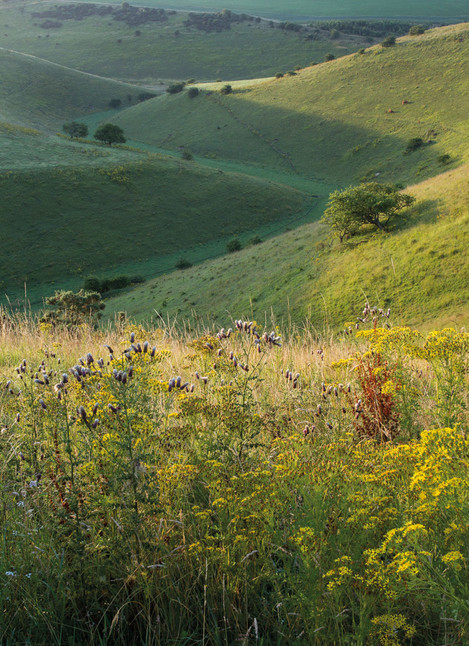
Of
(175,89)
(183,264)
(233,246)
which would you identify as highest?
(175,89)

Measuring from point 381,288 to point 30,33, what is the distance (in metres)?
230

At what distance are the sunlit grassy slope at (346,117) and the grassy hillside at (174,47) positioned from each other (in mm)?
56988

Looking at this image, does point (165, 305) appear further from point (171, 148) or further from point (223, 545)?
point (171, 148)

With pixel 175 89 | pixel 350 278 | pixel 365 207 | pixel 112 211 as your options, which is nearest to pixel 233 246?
pixel 112 211

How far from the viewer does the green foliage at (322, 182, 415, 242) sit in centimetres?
3042

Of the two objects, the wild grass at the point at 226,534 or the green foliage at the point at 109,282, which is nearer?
the wild grass at the point at 226,534

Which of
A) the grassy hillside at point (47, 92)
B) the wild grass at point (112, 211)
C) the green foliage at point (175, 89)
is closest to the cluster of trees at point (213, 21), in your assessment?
the grassy hillside at point (47, 92)

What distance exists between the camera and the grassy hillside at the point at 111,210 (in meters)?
48.6

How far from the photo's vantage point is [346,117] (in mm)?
81938

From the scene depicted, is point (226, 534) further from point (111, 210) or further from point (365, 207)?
point (111, 210)

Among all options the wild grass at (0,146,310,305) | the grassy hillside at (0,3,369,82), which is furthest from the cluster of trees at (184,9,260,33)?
the wild grass at (0,146,310,305)

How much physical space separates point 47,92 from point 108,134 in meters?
45.8

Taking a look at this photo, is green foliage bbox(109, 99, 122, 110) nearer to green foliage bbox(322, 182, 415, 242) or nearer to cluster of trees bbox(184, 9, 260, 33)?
cluster of trees bbox(184, 9, 260, 33)

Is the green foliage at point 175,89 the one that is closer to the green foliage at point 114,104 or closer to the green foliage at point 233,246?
the green foliage at point 114,104
